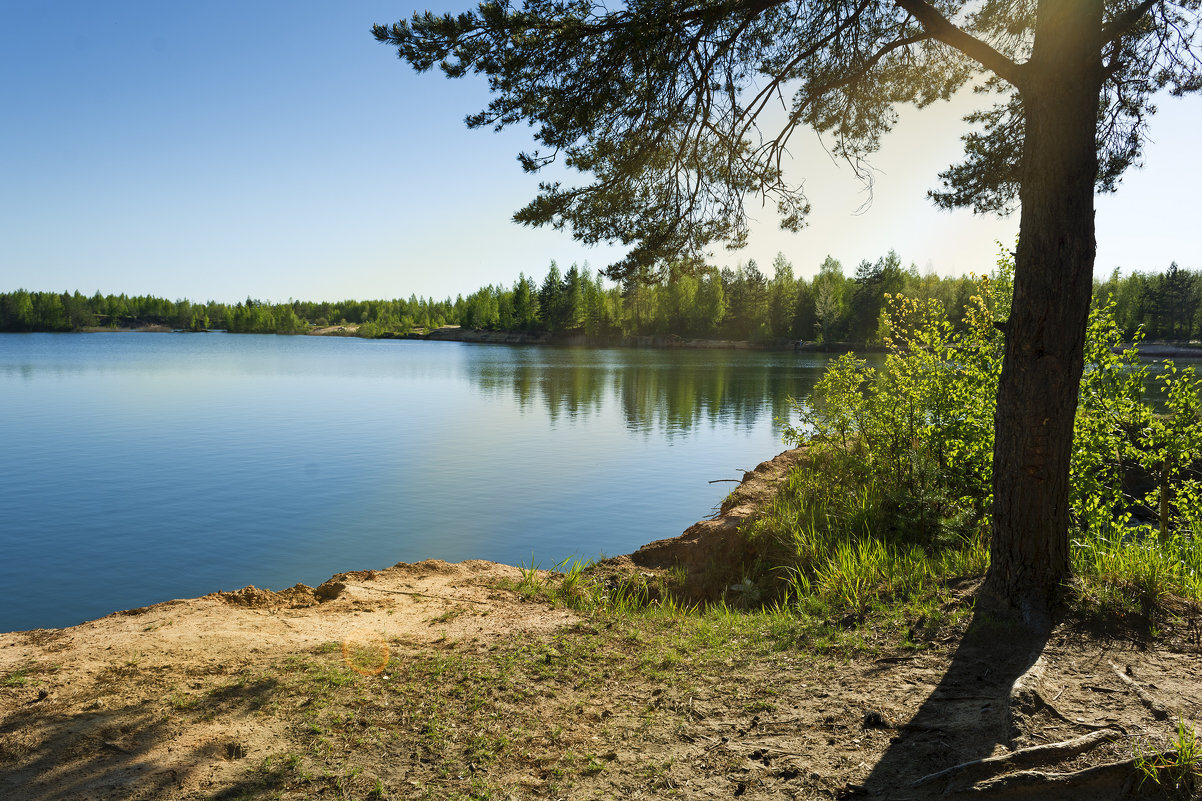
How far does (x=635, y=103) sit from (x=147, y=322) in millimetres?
206451

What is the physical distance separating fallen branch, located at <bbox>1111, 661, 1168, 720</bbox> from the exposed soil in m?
0.01

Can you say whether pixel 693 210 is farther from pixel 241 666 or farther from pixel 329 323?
pixel 329 323

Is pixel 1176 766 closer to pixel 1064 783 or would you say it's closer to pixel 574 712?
pixel 1064 783

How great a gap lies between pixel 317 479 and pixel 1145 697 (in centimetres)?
1568

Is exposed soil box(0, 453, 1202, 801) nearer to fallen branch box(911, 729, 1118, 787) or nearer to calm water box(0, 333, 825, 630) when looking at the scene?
fallen branch box(911, 729, 1118, 787)

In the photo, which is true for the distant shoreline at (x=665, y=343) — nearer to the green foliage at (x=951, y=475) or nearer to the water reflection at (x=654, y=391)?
the water reflection at (x=654, y=391)

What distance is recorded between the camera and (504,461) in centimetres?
1855

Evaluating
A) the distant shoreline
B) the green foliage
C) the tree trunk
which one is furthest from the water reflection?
the distant shoreline

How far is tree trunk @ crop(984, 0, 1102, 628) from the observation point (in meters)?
4.86

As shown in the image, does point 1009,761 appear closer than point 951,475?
Yes

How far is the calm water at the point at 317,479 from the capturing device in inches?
416

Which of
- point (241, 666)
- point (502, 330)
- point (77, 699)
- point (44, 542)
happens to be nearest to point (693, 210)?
point (241, 666)

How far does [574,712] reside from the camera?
177 inches

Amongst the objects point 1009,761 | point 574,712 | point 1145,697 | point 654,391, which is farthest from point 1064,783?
point 654,391
